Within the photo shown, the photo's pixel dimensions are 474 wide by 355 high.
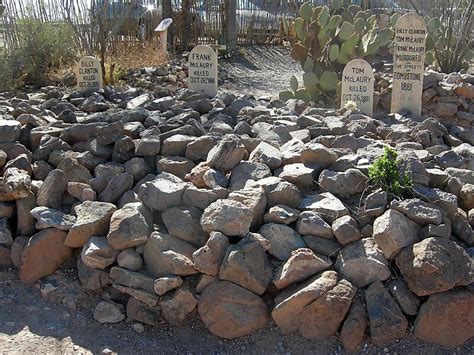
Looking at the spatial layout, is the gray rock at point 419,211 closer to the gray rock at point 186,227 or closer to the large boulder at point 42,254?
the gray rock at point 186,227

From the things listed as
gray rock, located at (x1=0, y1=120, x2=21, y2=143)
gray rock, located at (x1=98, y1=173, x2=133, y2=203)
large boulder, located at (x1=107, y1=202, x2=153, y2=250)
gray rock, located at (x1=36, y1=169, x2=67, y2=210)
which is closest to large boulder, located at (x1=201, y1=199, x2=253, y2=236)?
large boulder, located at (x1=107, y1=202, x2=153, y2=250)

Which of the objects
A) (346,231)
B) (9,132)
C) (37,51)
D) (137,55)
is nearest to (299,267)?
(346,231)

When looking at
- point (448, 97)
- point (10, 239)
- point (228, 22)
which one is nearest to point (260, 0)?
point (228, 22)

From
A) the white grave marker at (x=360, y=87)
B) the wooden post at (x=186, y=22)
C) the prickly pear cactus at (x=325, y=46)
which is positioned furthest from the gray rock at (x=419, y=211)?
the wooden post at (x=186, y=22)

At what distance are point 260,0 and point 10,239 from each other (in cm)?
1372

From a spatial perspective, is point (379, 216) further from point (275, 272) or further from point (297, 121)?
point (297, 121)

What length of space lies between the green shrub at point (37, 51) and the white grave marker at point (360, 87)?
4.48 meters

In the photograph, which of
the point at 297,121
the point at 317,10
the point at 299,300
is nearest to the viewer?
the point at 299,300

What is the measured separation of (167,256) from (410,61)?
3293 mm

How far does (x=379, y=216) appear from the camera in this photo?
326 centimetres

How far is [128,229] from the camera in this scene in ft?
10.9

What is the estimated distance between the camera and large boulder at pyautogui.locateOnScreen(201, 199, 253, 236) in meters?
3.20

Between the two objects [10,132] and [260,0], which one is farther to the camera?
[260,0]

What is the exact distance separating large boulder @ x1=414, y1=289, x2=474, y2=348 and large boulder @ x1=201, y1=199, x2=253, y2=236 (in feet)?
3.17
